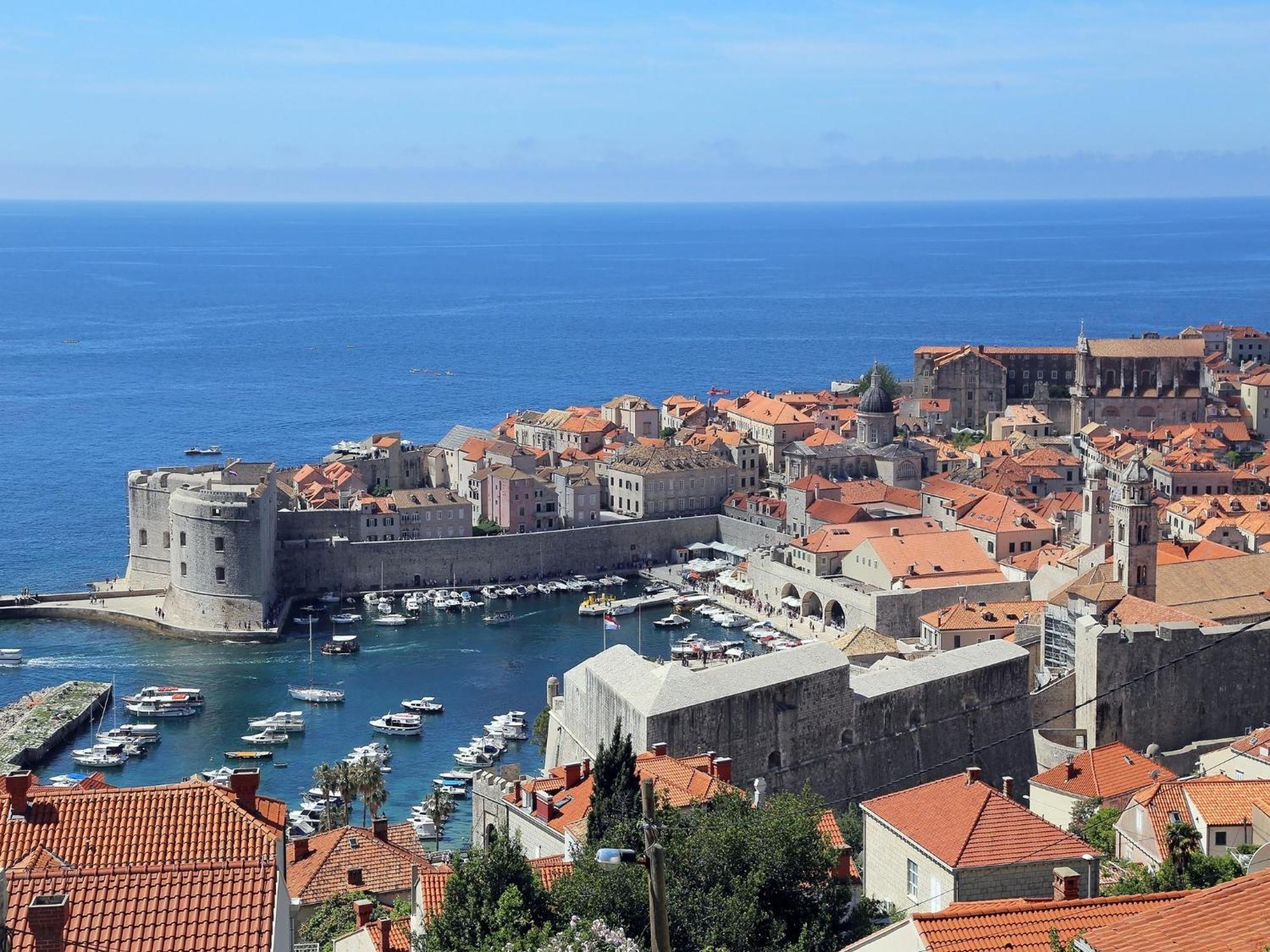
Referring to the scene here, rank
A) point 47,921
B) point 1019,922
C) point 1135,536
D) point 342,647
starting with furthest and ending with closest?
point 342,647 < point 1135,536 < point 1019,922 < point 47,921

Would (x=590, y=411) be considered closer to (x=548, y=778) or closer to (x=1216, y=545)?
(x=1216, y=545)

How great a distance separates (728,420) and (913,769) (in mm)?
35778

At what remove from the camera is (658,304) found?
148m

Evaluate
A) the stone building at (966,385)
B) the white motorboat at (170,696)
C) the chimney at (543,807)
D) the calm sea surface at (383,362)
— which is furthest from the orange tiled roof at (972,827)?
the stone building at (966,385)

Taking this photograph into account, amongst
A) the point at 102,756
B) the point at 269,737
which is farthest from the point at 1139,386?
the point at 102,756

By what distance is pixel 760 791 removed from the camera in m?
21.4

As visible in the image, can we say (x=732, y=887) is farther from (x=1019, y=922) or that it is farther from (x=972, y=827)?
(x=1019, y=922)

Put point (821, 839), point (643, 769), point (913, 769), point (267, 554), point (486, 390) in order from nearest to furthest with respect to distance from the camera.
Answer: point (821, 839)
point (643, 769)
point (913, 769)
point (267, 554)
point (486, 390)

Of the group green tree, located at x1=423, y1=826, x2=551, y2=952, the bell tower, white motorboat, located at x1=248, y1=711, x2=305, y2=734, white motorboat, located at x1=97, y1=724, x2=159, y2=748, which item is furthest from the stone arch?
green tree, located at x1=423, y1=826, x2=551, y2=952

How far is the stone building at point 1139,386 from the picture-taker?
209ft

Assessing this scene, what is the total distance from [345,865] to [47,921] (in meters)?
10.3

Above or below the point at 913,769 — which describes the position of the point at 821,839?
above

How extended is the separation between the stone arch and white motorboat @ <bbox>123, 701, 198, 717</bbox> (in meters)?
14.5

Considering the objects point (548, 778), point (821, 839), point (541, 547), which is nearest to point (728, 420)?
point (541, 547)
